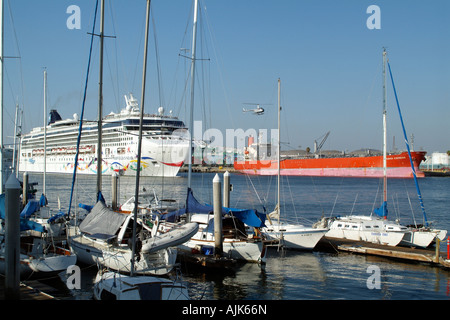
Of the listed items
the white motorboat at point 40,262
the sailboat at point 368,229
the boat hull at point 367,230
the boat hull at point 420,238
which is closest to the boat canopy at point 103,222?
the white motorboat at point 40,262

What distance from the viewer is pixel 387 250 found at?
58.6 ft

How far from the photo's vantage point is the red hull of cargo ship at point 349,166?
71363 mm

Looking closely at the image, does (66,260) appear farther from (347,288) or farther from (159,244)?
(347,288)

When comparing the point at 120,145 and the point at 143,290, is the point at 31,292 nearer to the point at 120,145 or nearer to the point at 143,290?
the point at 143,290

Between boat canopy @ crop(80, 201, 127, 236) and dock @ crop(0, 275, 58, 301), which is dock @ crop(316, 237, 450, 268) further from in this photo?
dock @ crop(0, 275, 58, 301)

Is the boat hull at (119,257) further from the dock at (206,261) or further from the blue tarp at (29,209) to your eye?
the blue tarp at (29,209)

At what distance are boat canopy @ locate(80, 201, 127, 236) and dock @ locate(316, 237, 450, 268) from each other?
33.3 feet

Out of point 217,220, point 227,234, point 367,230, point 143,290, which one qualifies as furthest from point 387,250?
point 143,290

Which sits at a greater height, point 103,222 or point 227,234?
point 103,222

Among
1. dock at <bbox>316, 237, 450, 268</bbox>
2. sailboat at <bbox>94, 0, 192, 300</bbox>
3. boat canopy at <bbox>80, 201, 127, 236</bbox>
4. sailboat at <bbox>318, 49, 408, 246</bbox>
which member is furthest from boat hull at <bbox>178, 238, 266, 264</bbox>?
sailboat at <bbox>94, 0, 192, 300</bbox>

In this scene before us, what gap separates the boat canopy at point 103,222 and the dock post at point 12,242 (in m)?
4.80

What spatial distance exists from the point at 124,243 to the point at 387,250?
10923 mm
